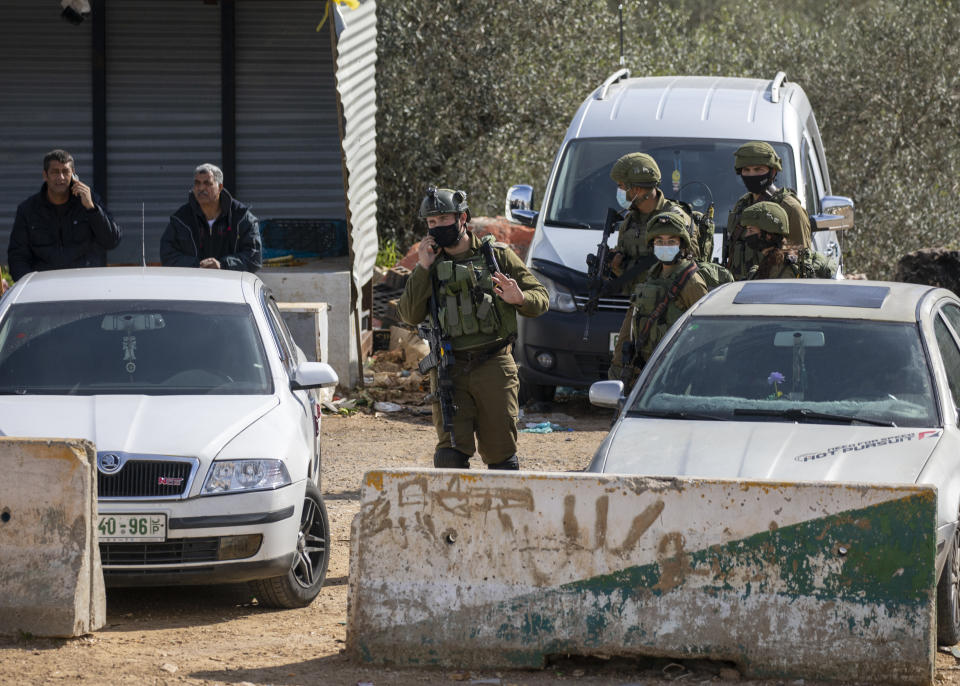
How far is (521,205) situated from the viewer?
10.5 metres

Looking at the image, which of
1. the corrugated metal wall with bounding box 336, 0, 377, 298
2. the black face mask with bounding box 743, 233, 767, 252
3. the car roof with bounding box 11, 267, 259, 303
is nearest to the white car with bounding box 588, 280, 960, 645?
the black face mask with bounding box 743, 233, 767, 252

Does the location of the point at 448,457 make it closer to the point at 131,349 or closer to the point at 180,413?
the point at 180,413

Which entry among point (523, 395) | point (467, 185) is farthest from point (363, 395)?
point (467, 185)

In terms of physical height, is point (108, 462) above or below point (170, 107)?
Answer: below

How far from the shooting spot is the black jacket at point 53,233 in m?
9.35

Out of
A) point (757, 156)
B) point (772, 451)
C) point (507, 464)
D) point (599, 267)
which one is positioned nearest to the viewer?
point (772, 451)

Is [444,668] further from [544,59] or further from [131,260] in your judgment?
[544,59]

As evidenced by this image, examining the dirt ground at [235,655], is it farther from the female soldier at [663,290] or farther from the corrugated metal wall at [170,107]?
the corrugated metal wall at [170,107]

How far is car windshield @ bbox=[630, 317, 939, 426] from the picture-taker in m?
5.52

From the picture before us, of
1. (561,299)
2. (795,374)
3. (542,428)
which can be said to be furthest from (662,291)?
(542,428)

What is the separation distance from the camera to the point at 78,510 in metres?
5.13

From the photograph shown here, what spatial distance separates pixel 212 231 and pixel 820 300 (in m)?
4.83

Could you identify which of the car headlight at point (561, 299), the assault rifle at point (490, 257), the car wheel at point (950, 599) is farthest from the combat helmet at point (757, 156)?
the car wheel at point (950, 599)

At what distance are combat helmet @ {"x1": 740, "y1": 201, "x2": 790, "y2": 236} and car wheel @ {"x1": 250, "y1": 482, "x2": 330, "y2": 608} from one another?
3091 mm
